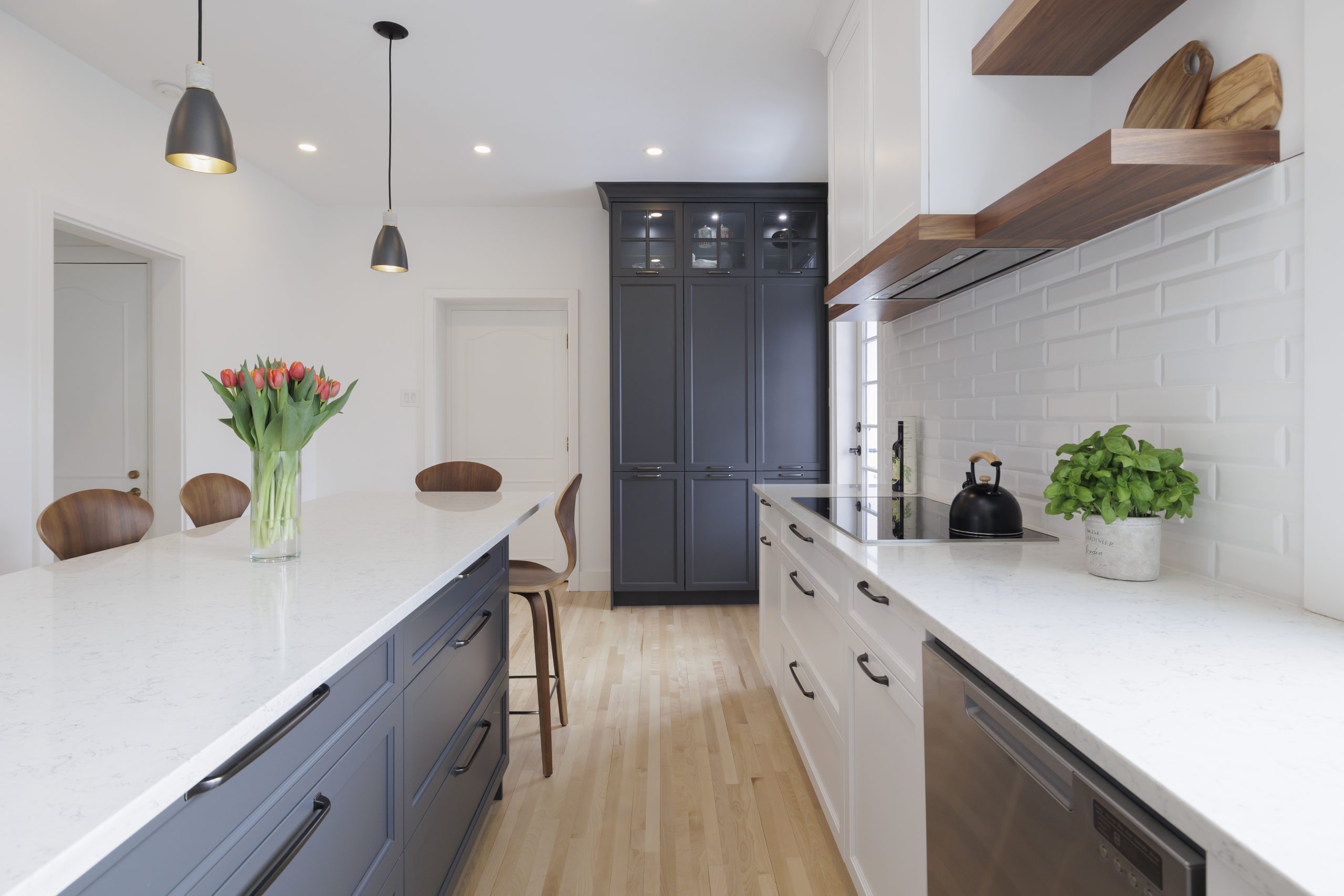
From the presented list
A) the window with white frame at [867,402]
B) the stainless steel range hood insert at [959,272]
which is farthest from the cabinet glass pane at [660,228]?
the stainless steel range hood insert at [959,272]

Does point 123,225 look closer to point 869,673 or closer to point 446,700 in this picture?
point 446,700

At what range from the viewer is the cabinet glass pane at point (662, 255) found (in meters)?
4.13

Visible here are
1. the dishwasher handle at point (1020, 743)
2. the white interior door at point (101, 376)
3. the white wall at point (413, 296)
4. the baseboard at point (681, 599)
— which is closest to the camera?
the dishwasher handle at point (1020, 743)

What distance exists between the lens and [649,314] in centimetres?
412

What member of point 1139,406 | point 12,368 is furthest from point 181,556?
point 1139,406

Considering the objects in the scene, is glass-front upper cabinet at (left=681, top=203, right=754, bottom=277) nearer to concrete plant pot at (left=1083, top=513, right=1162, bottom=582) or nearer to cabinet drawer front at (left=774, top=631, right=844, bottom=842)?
cabinet drawer front at (left=774, top=631, right=844, bottom=842)

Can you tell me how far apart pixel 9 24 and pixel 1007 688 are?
3.81 metres

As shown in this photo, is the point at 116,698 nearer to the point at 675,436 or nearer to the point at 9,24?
the point at 9,24

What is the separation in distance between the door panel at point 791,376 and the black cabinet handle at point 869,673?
2781 millimetres

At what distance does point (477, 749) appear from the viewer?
1.68 m

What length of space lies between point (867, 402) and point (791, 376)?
1.63ft

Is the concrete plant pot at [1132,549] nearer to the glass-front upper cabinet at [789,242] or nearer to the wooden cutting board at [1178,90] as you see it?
the wooden cutting board at [1178,90]

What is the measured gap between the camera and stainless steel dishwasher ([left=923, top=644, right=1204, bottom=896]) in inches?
23.3

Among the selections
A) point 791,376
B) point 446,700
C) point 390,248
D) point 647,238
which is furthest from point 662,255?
point 446,700
